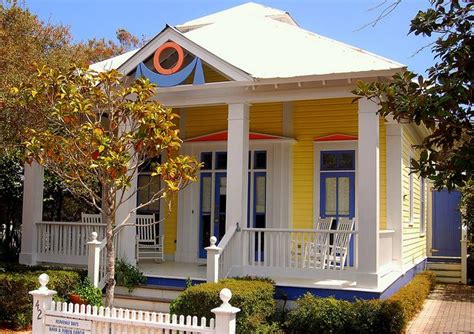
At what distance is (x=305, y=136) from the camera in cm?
1329

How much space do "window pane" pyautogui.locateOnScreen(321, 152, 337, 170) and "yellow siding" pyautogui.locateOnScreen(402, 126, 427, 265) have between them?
1611mm

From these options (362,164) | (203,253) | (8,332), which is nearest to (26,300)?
(8,332)

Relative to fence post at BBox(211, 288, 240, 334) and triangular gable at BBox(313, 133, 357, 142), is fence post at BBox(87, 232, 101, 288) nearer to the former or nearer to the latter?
fence post at BBox(211, 288, 240, 334)

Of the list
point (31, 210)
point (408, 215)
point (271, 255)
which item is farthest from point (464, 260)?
point (31, 210)

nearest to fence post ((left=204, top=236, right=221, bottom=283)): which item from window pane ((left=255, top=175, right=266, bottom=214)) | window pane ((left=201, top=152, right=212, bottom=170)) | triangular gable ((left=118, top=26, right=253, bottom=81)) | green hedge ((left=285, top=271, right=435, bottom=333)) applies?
green hedge ((left=285, top=271, right=435, bottom=333))

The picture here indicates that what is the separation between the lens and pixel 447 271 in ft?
60.0

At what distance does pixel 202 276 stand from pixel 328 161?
4.05 m

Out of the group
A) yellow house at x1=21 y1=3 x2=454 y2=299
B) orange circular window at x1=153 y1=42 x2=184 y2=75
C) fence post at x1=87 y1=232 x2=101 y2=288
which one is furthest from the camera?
orange circular window at x1=153 y1=42 x2=184 y2=75

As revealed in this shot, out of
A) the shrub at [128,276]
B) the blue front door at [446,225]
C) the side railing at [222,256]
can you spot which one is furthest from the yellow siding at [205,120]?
the blue front door at [446,225]

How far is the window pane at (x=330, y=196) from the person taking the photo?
42.6ft

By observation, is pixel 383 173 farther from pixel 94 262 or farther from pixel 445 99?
pixel 445 99

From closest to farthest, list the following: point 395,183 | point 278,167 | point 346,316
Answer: point 346,316, point 395,183, point 278,167

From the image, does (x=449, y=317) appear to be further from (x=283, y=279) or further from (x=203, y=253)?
(x=203, y=253)

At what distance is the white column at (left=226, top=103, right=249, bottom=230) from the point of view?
1093 centimetres
